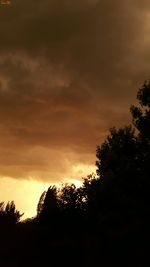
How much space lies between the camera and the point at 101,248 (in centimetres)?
4434

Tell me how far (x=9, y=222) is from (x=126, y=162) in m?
14.1

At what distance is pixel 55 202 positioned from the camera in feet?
177

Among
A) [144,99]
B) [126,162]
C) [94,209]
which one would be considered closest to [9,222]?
[94,209]

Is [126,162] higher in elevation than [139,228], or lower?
higher

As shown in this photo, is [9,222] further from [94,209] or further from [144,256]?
[144,256]

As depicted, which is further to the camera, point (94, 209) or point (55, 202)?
point (55, 202)

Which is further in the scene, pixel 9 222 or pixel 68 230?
pixel 9 222

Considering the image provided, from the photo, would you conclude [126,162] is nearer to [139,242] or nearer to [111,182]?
[111,182]

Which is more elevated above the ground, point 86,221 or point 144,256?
point 86,221

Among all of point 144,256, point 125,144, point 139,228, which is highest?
point 125,144

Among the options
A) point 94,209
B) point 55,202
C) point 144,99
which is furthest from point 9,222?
point 144,99

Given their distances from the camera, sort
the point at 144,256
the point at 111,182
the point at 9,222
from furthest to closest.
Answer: the point at 9,222, the point at 111,182, the point at 144,256

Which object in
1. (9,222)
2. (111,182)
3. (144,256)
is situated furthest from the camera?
(9,222)

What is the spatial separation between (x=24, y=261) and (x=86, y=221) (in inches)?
301
